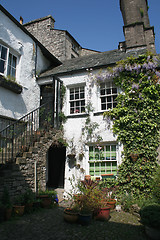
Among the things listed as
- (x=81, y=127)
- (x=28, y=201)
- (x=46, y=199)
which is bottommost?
(x=46, y=199)

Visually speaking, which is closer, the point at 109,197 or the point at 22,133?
the point at 109,197

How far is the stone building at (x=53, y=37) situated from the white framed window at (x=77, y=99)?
20.3 feet

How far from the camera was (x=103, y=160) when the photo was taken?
781cm

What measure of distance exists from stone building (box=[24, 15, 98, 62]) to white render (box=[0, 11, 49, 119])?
4.88m

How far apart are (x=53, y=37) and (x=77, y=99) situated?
8984mm

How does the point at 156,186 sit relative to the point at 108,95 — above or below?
below

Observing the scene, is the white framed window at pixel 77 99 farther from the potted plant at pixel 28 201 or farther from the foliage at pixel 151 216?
the foliage at pixel 151 216

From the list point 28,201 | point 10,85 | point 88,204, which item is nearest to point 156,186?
point 88,204

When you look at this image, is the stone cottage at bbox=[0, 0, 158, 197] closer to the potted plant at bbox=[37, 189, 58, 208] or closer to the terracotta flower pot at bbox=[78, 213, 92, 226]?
the potted plant at bbox=[37, 189, 58, 208]

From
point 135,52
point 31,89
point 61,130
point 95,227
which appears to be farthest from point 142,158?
point 31,89

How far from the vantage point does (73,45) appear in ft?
55.2

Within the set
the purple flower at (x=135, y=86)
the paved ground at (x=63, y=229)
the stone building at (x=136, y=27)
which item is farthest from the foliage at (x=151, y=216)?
the stone building at (x=136, y=27)

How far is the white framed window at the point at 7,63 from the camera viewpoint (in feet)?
25.9

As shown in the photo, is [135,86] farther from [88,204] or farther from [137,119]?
[88,204]
